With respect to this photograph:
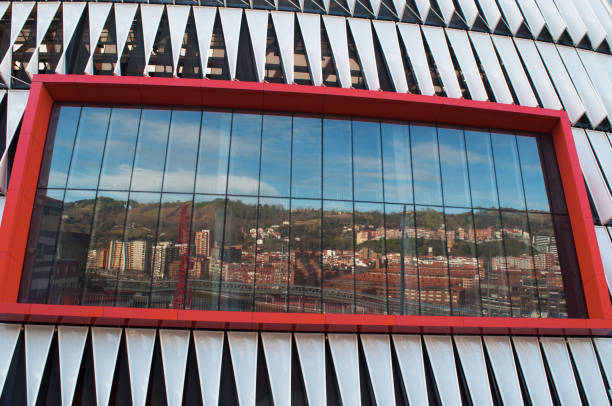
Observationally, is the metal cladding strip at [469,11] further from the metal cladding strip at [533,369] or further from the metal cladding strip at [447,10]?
the metal cladding strip at [533,369]

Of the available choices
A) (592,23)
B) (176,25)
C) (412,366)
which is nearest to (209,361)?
(412,366)

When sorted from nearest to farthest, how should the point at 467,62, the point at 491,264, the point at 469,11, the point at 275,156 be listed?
the point at 491,264, the point at 275,156, the point at 467,62, the point at 469,11

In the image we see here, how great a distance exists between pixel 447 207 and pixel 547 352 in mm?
6501

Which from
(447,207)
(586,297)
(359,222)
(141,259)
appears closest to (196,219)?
(141,259)

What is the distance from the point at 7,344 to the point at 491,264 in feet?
57.7

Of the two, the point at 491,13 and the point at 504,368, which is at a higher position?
the point at 491,13

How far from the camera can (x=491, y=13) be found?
21.4 m

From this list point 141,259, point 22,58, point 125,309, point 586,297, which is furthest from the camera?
point 22,58

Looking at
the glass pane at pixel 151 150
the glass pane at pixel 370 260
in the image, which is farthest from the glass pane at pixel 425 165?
the glass pane at pixel 151 150

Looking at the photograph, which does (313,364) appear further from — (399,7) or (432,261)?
(399,7)

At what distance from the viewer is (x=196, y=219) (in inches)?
617

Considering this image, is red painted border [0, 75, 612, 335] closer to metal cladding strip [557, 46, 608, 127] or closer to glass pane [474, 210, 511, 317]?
glass pane [474, 210, 511, 317]

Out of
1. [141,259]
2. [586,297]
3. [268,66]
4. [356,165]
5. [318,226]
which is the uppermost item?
[268,66]

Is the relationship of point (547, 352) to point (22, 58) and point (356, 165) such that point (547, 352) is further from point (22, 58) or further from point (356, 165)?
point (22, 58)
